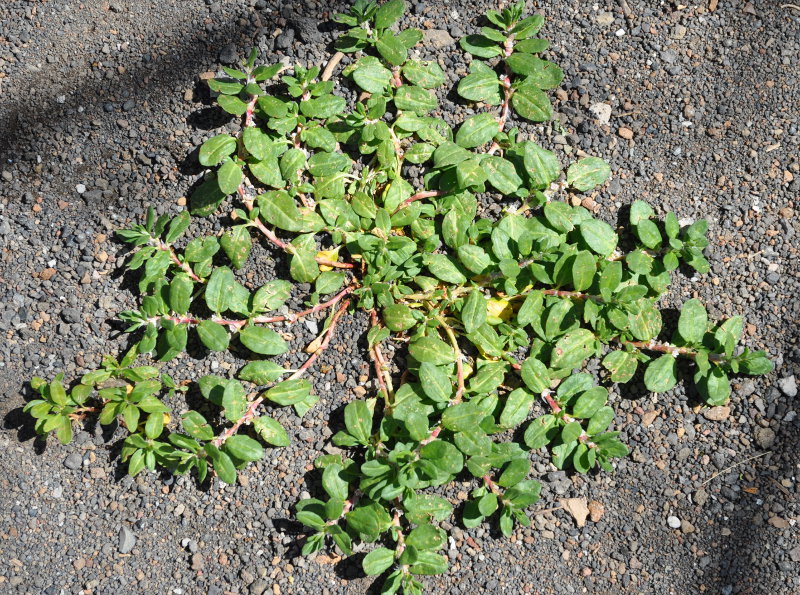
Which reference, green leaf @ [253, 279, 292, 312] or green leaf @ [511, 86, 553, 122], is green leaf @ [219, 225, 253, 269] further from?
green leaf @ [511, 86, 553, 122]

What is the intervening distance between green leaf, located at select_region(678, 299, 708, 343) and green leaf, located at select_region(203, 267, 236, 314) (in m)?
1.55

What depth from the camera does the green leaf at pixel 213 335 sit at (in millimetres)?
2521

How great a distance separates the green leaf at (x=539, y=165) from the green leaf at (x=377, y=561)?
1.35 m

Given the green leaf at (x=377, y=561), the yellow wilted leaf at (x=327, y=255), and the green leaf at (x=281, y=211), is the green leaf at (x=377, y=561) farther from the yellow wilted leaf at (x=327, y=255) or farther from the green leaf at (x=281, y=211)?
the green leaf at (x=281, y=211)

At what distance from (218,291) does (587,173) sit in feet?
4.52

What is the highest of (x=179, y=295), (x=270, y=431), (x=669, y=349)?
(x=179, y=295)

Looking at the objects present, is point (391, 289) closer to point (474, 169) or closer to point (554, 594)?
point (474, 169)

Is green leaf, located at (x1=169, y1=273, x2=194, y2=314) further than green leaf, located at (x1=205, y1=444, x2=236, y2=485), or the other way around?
green leaf, located at (x1=169, y1=273, x2=194, y2=314)

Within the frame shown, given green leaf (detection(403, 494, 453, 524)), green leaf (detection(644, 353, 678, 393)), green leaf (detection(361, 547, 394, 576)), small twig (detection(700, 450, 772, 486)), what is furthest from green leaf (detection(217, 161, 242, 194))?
small twig (detection(700, 450, 772, 486))

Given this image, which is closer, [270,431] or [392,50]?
[270,431]

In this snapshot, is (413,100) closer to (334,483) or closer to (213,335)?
(213,335)

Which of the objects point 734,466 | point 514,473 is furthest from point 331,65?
point 734,466

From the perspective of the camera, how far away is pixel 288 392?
2.53 meters

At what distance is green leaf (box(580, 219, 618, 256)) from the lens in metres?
2.60
